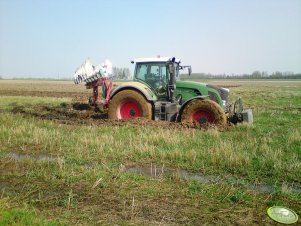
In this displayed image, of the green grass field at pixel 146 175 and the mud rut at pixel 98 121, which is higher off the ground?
the mud rut at pixel 98 121

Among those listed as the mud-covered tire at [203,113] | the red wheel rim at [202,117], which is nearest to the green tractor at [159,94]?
the mud-covered tire at [203,113]

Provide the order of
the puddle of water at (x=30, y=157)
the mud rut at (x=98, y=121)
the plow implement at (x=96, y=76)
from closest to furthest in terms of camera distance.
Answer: the puddle of water at (x=30, y=157)
the mud rut at (x=98, y=121)
the plow implement at (x=96, y=76)

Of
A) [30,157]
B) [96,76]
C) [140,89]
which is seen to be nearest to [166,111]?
[140,89]

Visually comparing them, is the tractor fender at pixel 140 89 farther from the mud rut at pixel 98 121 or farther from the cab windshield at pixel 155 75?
the mud rut at pixel 98 121

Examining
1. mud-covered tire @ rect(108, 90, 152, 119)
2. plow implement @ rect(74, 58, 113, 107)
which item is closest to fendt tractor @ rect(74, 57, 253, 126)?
mud-covered tire @ rect(108, 90, 152, 119)

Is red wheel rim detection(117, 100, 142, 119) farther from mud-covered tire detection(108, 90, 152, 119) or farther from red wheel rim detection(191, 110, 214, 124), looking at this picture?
red wheel rim detection(191, 110, 214, 124)

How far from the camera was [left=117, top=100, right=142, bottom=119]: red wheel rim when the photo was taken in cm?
1289

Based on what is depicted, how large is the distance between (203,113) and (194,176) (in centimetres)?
521

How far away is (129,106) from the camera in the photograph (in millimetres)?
13086

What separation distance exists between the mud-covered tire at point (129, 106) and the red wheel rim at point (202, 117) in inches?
71.1

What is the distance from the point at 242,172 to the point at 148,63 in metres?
7.25

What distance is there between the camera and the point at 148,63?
43.4 ft

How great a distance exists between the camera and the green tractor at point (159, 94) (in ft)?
41.4

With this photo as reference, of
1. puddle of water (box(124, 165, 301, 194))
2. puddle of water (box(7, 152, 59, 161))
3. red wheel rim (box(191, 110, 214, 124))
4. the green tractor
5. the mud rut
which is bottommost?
puddle of water (box(124, 165, 301, 194))
